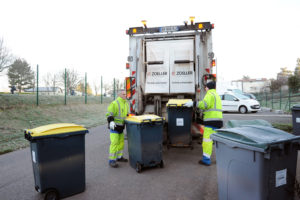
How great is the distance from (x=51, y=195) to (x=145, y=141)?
1.74m

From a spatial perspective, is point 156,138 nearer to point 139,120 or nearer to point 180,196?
point 139,120

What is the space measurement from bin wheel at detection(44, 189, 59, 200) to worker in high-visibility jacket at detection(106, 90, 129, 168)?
4.67 feet

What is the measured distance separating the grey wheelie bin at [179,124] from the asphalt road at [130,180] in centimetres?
49

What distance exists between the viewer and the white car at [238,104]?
15.5 meters

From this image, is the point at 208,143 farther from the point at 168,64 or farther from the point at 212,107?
the point at 168,64

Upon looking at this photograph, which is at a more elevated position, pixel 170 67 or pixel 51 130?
pixel 170 67

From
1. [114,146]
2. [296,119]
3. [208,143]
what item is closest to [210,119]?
[208,143]

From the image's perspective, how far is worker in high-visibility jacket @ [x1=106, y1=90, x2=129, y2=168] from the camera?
423cm

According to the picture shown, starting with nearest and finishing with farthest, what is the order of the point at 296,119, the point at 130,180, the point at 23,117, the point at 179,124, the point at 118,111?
the point at 130,180 < the point at 118,111 < the point at 179,124 < the point at 296,119 < the point at 23,117

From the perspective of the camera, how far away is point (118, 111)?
435 cm

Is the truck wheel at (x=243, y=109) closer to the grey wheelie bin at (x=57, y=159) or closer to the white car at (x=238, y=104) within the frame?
the white car at (x=238, y=104)

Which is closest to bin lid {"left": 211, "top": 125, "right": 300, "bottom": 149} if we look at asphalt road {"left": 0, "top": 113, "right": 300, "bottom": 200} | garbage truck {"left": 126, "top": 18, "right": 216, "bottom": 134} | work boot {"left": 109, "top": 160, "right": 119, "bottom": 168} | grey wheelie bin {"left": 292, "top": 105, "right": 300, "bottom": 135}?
asphalt road {"left": 0, "top": 113, "right": 300, "bottom": 200}

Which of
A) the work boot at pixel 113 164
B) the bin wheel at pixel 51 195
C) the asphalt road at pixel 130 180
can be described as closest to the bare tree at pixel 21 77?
the asphalt road at pixel 130 180

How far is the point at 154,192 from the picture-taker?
123 inches
